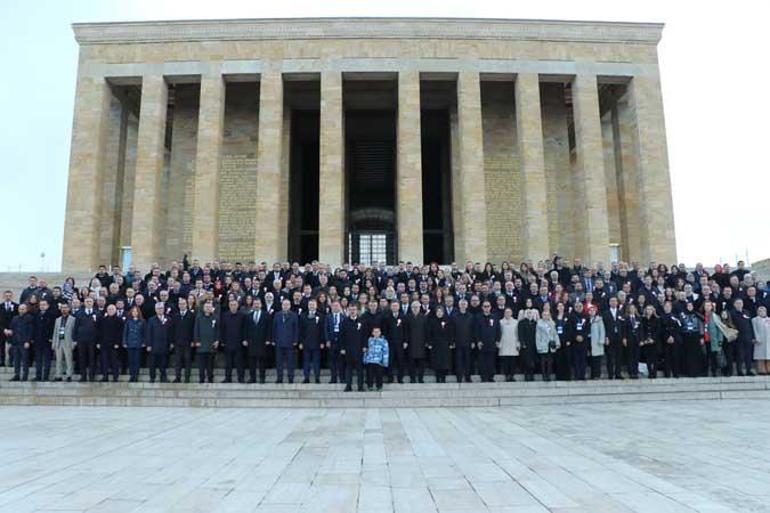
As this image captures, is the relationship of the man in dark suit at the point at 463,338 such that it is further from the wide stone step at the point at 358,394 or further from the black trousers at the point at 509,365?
the black trousers at the point at 509,365

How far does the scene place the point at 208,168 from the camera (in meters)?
22.8

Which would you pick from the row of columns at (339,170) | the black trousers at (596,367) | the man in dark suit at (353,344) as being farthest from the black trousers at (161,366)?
the row of columns at (339,170)

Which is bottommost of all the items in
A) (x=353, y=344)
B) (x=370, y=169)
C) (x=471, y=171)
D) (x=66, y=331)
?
(x=353, y=344)

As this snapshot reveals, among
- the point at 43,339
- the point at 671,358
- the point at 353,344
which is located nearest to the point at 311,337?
the point at 353,344

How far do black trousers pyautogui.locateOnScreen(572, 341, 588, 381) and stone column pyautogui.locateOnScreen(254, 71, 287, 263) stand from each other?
1345 cm

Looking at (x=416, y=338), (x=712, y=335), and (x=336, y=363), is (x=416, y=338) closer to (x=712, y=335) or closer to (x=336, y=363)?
(x=336, y=363)

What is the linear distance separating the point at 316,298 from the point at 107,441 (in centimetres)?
590

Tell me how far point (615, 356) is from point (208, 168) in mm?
16940

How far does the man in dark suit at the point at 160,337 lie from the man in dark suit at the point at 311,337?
2496 millimetres

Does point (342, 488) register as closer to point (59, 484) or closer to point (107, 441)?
point (59, 484)

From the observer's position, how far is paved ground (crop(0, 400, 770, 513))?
4.14m

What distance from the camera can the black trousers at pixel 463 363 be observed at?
36.9ft

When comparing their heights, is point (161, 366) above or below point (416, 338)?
below

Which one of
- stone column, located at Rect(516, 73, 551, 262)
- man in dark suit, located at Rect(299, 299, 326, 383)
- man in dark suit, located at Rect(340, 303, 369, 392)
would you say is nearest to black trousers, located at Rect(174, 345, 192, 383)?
man in dark suit, located at Rect(299, 299, 326, 383)
